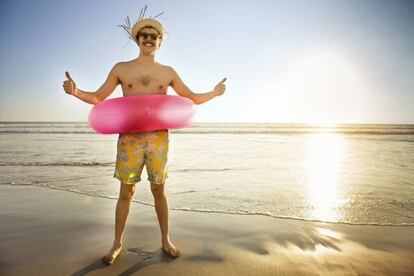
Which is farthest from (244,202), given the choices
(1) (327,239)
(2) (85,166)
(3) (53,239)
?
(2) (85,166)

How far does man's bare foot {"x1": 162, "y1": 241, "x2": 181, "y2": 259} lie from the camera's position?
9.07ft

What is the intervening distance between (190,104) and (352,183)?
4.67 meters

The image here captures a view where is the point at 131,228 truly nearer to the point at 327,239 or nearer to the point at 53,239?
the point at 53,239

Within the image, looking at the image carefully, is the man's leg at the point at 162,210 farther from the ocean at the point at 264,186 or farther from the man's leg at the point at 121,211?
the ocean at the point at 264,186

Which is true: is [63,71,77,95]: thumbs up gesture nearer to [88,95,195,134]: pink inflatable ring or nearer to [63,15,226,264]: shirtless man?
[63,15,226,264]: shirtless man

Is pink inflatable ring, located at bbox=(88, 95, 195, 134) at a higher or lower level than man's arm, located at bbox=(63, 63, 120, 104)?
lower

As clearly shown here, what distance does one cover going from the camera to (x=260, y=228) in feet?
11.7

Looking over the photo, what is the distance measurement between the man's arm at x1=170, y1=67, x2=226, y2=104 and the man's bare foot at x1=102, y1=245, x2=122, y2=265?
1.59 metres

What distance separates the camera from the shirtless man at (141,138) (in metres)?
2.74

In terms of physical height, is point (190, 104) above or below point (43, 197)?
above

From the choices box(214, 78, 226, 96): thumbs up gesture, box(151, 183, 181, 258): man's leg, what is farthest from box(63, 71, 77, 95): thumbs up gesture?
box(214, 78, 226, 96): thumbs up gesture

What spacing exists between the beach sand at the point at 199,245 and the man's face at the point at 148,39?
1.91 meters

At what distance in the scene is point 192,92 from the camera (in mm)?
3180

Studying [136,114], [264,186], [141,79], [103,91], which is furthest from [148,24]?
[264,186]
